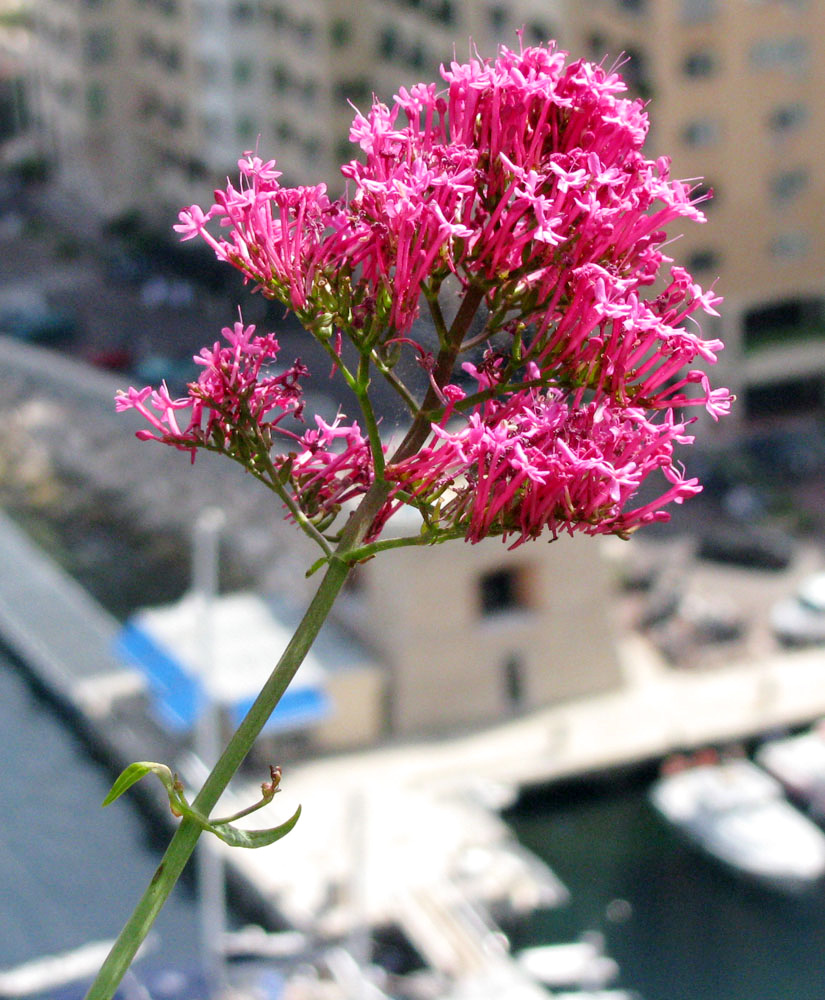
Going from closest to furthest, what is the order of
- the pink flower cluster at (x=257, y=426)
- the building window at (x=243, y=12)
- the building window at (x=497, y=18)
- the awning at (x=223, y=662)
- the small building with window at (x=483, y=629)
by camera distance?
1. the pink flower cluster at (x=257, y=426)
2. the awning at (x=223, y=662)
3. the small building with window at (x=483, y=629)
4. the building window at (x=497, y=18)
5. the building window at (x=243, y=12)

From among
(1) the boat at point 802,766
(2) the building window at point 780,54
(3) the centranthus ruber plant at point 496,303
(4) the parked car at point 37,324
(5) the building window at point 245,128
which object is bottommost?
(1) the boat at point 802,766

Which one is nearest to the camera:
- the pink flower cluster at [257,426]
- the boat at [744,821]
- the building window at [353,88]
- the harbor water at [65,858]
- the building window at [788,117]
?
the pink flower cluster at [257,426]

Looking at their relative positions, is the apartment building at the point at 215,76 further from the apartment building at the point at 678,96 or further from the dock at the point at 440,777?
the dock at the point at 440,777

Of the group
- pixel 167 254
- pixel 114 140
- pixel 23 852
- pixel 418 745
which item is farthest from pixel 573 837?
pixel 114 140

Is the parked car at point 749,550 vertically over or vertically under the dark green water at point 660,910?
over

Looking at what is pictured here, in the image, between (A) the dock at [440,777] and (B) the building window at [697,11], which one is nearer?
(A) the dock at [440,777]


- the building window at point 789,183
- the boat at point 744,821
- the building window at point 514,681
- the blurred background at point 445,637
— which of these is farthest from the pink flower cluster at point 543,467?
the building window at point 789,183

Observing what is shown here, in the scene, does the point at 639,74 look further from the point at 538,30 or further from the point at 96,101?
the point at 96,101

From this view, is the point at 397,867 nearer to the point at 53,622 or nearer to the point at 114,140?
the point at 53,622
